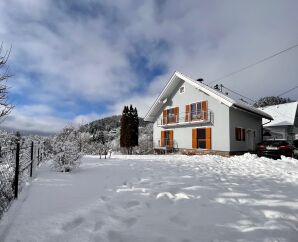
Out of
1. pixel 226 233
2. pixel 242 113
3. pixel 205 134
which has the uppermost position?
pixel 242 113

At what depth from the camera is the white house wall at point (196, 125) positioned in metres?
16.6

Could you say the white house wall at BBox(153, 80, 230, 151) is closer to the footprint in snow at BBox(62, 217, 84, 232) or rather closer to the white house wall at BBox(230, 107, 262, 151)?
the white house wall at BBox(230, 107, 262, 151)

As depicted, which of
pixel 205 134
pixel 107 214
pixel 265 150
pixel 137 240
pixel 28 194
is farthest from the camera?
pixel 205 134

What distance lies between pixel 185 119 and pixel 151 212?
16452 millimetres

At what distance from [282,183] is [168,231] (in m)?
4.89

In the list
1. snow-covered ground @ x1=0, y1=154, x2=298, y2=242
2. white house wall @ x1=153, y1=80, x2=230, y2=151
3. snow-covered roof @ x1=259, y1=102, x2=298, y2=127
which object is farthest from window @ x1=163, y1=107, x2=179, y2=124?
snow-covered ground @ x1=0, y1=154, x2=298, y2=242

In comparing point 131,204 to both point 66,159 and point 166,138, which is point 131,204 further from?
point 166,138

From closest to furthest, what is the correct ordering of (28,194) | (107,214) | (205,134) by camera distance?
(107,214) → (28,194) → (205,134)

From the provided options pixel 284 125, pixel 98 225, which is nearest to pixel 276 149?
→ pixel 98 225

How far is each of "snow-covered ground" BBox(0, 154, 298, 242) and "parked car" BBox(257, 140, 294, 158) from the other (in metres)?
8.21

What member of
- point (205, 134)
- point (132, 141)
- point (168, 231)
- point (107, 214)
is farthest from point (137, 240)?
point (132, 141)

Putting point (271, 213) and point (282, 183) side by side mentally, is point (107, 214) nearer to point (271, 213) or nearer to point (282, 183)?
point (271, 213)

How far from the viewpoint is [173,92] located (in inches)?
851

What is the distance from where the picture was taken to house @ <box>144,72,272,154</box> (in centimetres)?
1672
